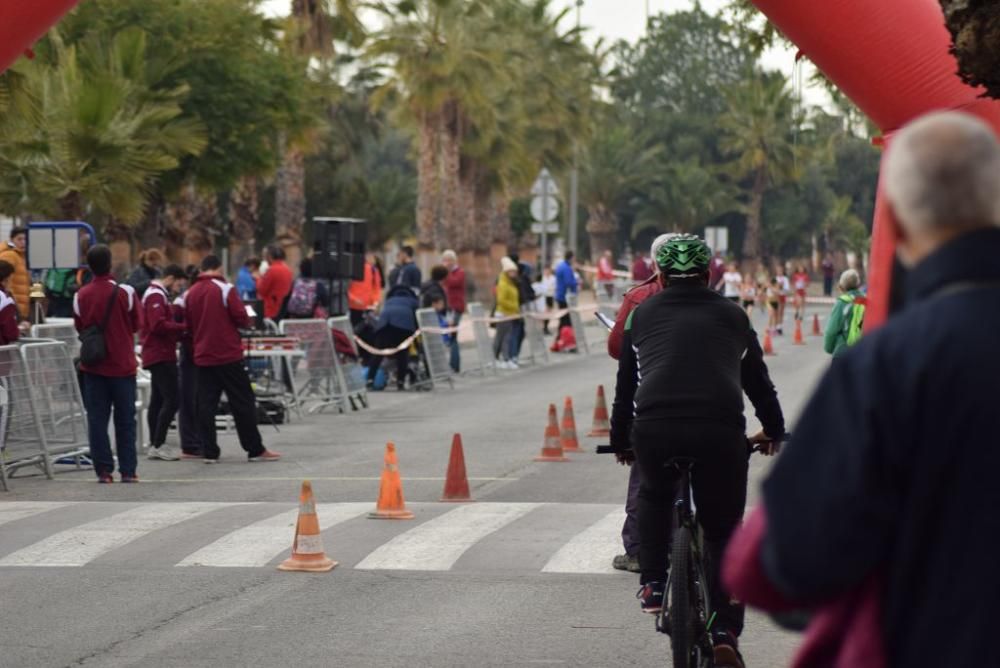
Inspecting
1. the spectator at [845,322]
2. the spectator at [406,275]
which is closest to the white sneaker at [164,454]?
the spectator at [845,322]

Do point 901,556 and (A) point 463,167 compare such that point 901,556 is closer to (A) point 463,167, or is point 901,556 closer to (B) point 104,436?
(B) point 104,436

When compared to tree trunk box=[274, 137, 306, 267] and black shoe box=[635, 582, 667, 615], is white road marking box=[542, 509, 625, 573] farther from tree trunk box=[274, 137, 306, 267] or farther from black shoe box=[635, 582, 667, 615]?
tree trunk box=[274, 137, 306, 267]

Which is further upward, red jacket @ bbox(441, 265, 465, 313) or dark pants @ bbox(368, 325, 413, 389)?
red jacket @ bbox(441, 265, 465, 313)

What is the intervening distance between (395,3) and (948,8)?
44.0m

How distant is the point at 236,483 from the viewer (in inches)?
617

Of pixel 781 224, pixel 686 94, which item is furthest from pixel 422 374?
pixel 686 94

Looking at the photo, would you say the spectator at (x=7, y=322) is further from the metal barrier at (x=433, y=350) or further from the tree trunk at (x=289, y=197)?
the tree trunk at (x=289, y=197)

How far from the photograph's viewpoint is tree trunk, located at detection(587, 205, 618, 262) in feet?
296

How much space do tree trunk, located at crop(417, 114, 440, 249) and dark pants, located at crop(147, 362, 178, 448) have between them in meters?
37.0

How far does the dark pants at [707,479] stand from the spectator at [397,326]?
18.7m

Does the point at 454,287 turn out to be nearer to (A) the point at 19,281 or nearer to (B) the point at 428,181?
(A) the point at 19,281

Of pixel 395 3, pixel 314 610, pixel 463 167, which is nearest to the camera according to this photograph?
pixel 314 610

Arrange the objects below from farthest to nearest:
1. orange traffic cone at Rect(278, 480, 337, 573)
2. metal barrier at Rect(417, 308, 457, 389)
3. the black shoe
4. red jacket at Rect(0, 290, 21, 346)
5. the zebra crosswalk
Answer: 1. metal barrier at Rect(417, 308, 457, 389)
2. red jacket at Rect(0, 290, 21, 346)
3. the zebra crosswalk
4. orange traffic cone at Rect(278, 480, 337, 573)
5. the black shoe

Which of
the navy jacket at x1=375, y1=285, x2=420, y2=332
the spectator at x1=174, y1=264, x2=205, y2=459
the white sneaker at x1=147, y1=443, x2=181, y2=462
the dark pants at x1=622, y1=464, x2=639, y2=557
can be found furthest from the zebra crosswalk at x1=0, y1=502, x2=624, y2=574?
the navy jacket at x1=375, y1=285, x2=420, y2=332
